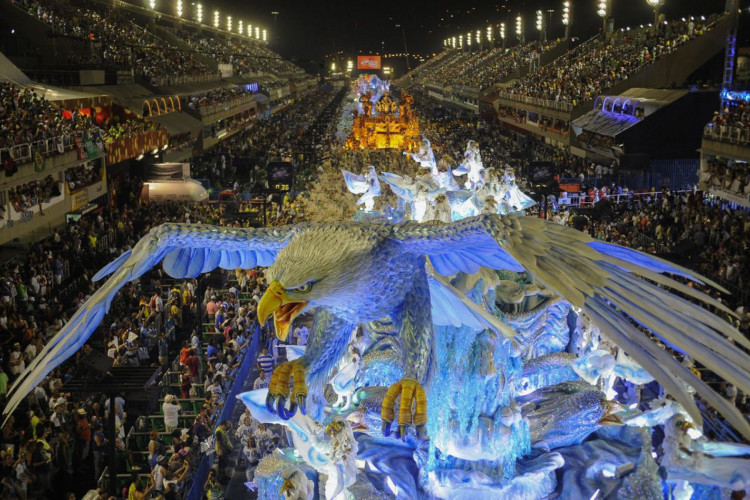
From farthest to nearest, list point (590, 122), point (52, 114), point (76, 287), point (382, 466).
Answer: point (590, 122) → point (52, 114) → point (76, 287) → point (382, 466)

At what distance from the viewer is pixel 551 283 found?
5.70 meters

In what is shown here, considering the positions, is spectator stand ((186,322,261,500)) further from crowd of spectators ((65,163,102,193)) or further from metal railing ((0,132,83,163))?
crowd of spectators ((65,163,102,193))

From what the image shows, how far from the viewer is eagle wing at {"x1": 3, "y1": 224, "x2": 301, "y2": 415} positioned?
21.7ft

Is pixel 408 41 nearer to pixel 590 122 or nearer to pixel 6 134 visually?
pixel 590 122

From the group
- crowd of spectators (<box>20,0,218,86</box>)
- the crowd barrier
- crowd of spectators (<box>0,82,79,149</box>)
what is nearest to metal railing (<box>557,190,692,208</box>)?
crowd of spectators (<box>0,82,79,149</box>)

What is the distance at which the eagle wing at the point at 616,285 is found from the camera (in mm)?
4672

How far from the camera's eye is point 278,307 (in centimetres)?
644

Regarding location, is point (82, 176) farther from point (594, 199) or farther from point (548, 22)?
point (548, 22)

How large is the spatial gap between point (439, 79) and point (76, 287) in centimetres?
10187

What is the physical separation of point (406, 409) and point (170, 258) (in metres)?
2.53

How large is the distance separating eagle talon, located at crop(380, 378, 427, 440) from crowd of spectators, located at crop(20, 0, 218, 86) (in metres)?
27.9

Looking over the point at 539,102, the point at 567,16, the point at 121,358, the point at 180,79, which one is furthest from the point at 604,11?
the point at 121,358

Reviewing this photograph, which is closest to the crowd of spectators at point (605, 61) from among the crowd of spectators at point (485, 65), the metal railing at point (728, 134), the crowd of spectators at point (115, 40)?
the crowd of spectators at point (485, 65)

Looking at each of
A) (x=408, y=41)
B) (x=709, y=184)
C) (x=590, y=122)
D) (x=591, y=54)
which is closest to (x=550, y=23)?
(x=591, y=54)
